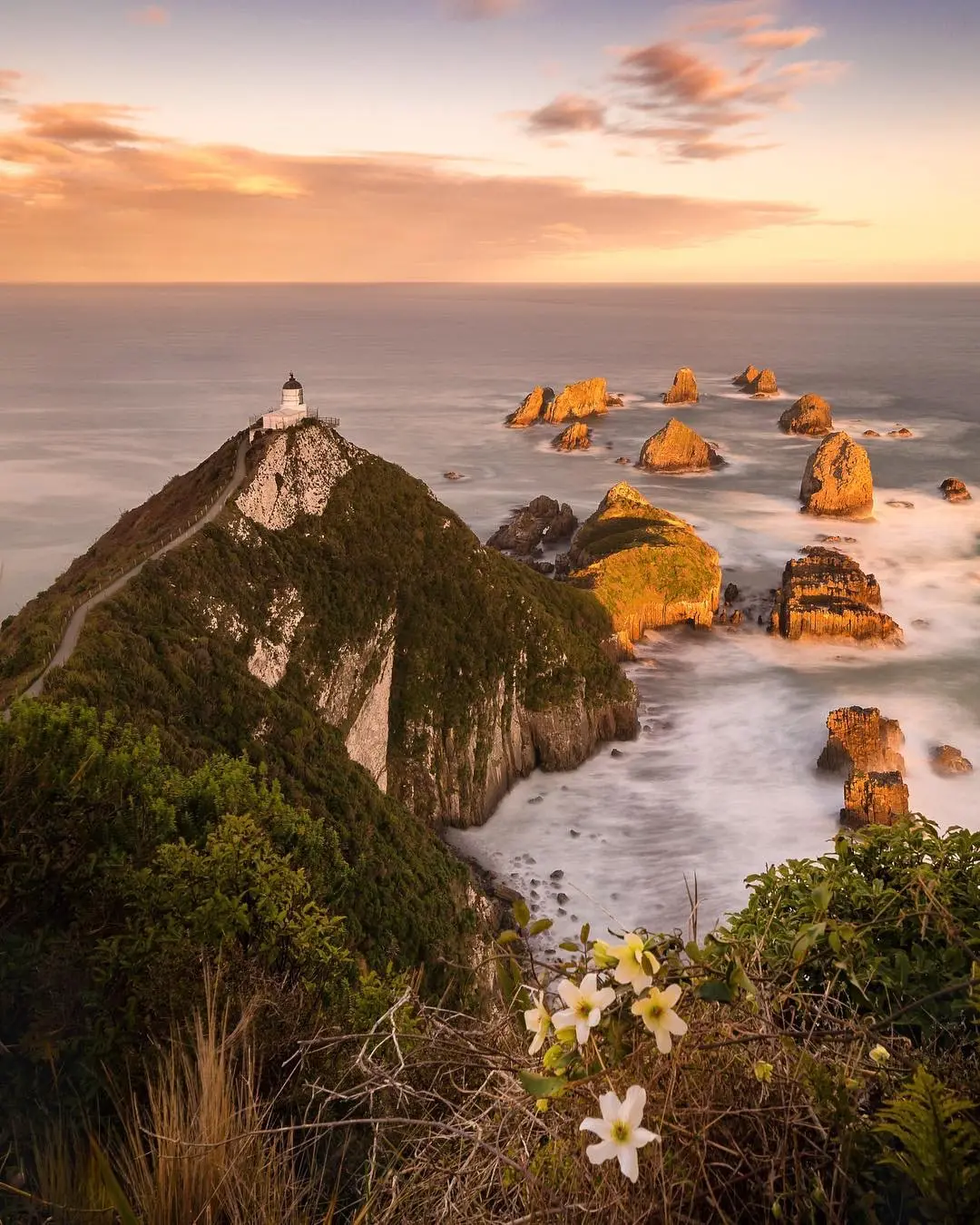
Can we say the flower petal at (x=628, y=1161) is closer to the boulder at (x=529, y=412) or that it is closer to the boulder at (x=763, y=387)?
the boulder at (x=529, y=412)

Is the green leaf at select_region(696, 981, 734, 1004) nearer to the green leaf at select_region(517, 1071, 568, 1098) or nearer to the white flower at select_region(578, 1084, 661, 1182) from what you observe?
the white flower at select_region(578, 1084, 661, 1182)

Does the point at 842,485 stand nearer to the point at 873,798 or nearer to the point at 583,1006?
the point at 873,798

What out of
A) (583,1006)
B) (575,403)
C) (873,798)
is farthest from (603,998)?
(575,403)

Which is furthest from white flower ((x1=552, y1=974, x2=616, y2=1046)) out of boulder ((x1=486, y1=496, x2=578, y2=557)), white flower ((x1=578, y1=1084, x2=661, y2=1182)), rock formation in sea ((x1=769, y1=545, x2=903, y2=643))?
boulder ((x1=486, y1=496, x2=578, y2=557))

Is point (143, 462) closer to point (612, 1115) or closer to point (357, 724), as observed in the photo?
point (357, 724)

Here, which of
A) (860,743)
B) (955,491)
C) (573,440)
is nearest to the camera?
(860,743)

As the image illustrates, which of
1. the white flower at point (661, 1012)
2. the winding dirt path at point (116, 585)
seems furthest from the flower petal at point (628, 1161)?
the winding dirt path at point (116, 585)

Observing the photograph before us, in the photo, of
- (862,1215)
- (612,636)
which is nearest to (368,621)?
(612,636)
